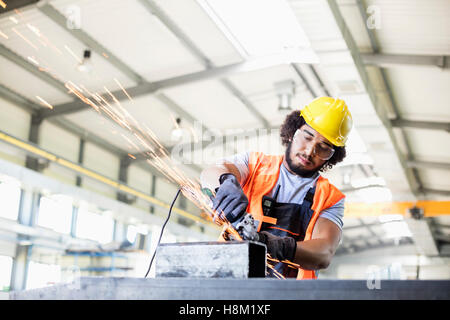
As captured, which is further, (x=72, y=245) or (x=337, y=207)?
(x=72, y=245)

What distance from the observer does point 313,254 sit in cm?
243

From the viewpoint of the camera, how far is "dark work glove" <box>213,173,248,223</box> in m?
2.15

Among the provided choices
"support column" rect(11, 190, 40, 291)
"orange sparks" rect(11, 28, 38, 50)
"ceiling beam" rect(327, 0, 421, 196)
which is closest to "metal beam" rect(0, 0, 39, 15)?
"orange sparks" rect(11, 28, 38, 50)

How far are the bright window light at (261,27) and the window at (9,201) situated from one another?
15.0 ft

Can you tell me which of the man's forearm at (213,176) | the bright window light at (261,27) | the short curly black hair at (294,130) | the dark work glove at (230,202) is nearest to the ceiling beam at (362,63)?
the bright window light at (261,27)

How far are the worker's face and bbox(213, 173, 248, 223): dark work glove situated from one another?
1.98 feet

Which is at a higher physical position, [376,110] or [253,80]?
[253,80]

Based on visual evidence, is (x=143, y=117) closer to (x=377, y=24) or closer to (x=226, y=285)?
(x=377, y=24)

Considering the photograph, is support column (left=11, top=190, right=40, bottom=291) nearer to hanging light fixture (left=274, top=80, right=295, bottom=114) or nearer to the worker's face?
hanging light fixture (left=274, top=80, right=295, bottom=114)

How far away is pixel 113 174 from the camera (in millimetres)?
12008

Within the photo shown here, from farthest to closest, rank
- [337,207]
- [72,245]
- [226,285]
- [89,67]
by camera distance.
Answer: [72,245] < [89,67] < [337,207] < [226,285]

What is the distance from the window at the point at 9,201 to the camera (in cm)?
906

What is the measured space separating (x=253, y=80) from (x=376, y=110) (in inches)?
82.3
